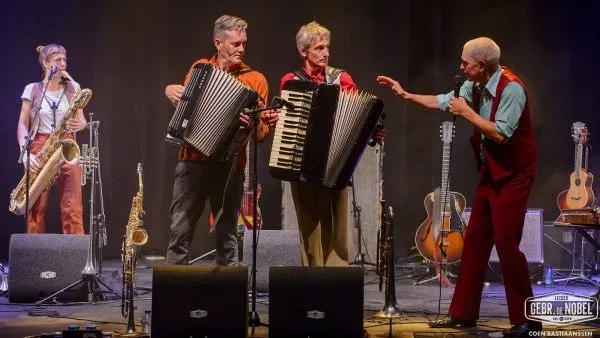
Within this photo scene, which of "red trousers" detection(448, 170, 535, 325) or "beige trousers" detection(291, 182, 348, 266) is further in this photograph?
"beige trousers" detection(291, 182, 348, 266)

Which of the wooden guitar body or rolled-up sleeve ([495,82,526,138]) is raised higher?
rolled-up sleeve ([495,82,526,138])

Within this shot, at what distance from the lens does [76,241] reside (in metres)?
7.80

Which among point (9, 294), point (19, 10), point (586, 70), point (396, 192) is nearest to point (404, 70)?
point (396, 192)

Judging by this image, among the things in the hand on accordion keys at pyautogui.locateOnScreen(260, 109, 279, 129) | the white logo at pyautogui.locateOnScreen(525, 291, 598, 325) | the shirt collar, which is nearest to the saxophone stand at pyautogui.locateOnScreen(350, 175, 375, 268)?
the white logo at pyautogui.locateOnScreen(525, 291, 598, 325)

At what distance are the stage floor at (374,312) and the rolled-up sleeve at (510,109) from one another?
4.88ft

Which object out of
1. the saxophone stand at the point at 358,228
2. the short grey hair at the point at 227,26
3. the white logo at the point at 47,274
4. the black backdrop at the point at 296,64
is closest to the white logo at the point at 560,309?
the short grey hair at the point at 227,26

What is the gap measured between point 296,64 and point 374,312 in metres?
4.80

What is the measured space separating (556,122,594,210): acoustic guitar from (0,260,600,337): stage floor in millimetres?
1195

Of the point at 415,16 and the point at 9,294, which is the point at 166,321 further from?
the point at 415,16

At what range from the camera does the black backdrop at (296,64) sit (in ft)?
36.3

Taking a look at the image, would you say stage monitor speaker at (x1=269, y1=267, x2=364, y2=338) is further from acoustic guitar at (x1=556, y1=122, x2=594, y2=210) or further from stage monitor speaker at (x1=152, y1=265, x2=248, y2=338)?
acoustic guitar at (x1=556, y1=122, x2=594, y2=210)

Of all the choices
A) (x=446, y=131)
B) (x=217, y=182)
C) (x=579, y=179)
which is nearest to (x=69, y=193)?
(x=217, y=182)

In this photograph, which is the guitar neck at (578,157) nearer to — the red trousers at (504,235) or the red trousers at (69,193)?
the red trousers at (504,235)

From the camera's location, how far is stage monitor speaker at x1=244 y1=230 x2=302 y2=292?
796 cm
